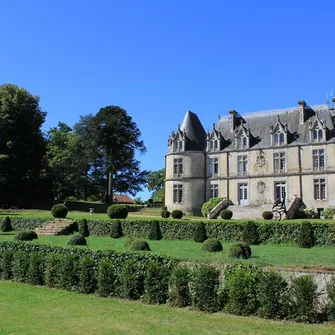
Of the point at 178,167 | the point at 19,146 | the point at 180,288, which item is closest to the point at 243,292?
the point at 180,288

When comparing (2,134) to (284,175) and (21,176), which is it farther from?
(284,175)

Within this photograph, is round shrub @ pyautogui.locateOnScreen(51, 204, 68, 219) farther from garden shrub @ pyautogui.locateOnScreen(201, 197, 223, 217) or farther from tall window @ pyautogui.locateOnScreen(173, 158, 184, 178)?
tall window @ pyautogui.locateOnScreen(173, 158, 184, 178)

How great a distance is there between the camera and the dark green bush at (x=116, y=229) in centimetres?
2765

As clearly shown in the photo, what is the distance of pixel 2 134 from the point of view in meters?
46.7

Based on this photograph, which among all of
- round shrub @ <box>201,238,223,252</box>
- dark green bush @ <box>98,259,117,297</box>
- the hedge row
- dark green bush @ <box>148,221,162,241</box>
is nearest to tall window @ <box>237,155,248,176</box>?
dark green bush @ <box>148,221,162,241</box>

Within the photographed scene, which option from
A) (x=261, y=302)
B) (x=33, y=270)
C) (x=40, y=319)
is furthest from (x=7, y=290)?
(x=261, y=302)

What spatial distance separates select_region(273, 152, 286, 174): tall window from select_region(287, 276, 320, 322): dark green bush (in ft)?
109

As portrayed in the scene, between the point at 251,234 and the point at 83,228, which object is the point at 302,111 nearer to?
the point at 251,234

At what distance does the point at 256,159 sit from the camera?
141 ft

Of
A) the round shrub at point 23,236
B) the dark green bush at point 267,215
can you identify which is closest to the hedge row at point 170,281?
the round shrub at point 23,236

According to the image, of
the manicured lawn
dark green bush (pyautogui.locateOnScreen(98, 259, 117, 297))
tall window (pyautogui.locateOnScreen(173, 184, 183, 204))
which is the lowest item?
dark green bush (pyautogui.locateOnScreen(98, 259, 117, 297))

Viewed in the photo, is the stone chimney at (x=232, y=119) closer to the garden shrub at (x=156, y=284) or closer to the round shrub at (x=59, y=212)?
the round shrub at (x=59, y=212)

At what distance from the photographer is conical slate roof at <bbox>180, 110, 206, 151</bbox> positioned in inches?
1833

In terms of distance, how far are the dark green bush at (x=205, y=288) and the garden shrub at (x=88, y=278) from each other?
11.5ft
